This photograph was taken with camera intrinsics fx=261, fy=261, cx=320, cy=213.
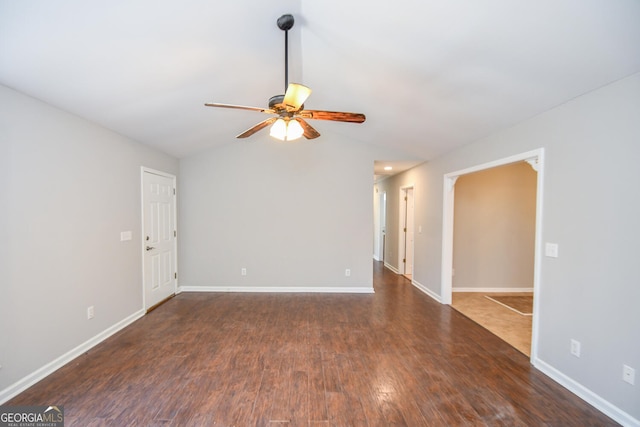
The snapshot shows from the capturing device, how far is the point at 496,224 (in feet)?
15.3

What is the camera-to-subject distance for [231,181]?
4.69 meters

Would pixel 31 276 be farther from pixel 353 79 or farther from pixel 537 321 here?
pixel 537 321

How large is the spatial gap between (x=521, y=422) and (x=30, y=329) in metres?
3.80

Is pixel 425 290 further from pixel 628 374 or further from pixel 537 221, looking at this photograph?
pixel 628 374

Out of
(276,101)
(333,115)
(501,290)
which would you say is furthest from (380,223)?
(276,101)

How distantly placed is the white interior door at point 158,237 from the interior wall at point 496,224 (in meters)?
4.95

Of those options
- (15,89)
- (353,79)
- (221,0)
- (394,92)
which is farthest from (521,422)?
(15,89)

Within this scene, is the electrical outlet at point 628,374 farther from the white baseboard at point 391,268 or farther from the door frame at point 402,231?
the white baseboard at point 391,268

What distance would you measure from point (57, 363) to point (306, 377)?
2.26 meters

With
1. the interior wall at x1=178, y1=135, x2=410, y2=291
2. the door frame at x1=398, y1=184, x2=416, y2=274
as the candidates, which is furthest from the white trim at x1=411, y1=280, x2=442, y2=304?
the interior wall at x1=178, y1=135, x2=410, y2=291

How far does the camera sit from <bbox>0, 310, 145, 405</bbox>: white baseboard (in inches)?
78.1

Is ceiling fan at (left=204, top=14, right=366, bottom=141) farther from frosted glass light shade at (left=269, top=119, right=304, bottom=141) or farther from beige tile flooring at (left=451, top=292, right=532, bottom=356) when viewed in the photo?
beige tile flooring at (left=451, top=292, right=532, bottom=356)

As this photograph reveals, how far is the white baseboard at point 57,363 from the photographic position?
78.1 inches

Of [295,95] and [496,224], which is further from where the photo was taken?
[496,224]
